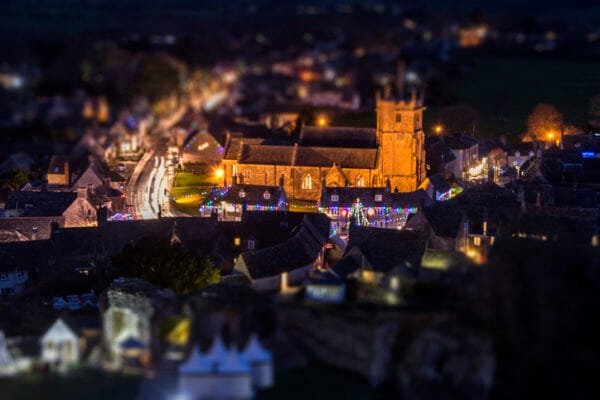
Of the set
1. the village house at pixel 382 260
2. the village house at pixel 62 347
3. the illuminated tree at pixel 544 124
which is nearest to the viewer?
the village house at pixel 62 347

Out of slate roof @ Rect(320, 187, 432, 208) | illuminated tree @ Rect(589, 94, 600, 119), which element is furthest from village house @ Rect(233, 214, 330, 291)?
illuminated tree @ Rect(589, 94, 600, 119)

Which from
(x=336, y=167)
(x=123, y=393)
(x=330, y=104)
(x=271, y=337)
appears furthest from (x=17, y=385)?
(x=330, y=104)

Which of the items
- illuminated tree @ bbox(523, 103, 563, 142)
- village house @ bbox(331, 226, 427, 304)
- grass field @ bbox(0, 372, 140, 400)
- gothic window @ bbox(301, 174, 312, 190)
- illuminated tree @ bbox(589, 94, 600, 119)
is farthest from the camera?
illuminated tree @ bbox(523, 103, 563, 142)

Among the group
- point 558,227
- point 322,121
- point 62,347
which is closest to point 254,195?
point 558,227

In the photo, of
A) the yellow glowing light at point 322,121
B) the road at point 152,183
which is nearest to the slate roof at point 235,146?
the road at point 152,183

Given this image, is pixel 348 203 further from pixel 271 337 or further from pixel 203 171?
pixel 271 337

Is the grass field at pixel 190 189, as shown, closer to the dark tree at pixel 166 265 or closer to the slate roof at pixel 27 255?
the slate roof at pixel 27 255

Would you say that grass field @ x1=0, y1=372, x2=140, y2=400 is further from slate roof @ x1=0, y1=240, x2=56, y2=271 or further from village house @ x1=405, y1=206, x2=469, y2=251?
slate roof @ x1=0, y1=240, x2=56, y2=271
